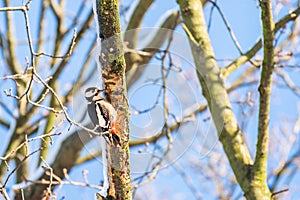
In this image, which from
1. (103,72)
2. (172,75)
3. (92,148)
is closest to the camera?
(103,72)

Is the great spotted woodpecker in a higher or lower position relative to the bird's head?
lower

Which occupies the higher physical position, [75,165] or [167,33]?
[167,33]

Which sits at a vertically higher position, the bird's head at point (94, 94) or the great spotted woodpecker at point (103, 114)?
the bird's head at point (94, 94)

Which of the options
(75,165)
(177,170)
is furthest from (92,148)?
(177,170)

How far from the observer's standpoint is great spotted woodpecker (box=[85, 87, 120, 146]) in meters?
1.44

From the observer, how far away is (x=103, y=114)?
1442 millimetres

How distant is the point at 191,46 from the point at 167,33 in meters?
0.65

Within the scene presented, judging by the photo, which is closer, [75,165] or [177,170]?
[75,165]

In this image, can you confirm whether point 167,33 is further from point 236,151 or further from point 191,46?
point 236,151

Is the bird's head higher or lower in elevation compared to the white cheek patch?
higher

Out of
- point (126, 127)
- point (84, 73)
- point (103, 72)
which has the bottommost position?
point (126, 127)

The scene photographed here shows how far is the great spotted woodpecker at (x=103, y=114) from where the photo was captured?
1.44 metres

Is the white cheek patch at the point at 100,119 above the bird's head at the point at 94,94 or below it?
below

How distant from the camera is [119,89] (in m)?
1.46
